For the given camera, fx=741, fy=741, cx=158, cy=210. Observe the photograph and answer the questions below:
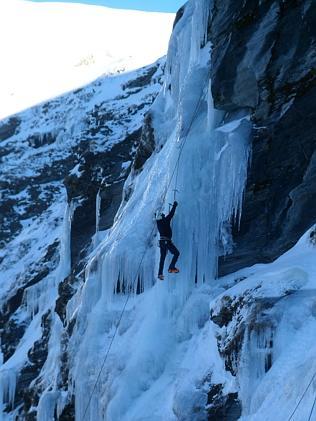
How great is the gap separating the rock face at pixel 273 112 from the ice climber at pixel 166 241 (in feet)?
2.55

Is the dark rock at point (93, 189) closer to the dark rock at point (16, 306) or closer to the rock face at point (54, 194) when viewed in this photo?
the rock face at point (54, 194)

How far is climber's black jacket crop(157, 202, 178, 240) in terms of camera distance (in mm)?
12156

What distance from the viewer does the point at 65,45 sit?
215ft

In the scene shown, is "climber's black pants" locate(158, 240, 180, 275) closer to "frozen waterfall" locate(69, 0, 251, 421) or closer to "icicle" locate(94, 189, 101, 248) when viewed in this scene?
"frozen waterfall" locate(69, 0, 251, 421)

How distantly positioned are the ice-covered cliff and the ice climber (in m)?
0.35

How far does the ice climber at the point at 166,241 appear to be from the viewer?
1216 cm

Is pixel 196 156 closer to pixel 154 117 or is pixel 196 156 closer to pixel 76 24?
pixel 154 117

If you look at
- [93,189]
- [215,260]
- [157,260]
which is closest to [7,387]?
[93,189]

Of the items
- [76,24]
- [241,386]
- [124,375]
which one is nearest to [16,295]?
[124,375]

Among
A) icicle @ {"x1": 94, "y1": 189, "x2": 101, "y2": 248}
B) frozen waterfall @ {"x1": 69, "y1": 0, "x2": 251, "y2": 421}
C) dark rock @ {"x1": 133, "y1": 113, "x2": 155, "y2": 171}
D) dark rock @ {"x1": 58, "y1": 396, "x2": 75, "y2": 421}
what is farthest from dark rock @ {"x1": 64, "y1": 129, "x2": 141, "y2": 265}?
dark rock @ {"x1": 58, "y1": 396, "x2": 75, "y2": 421}

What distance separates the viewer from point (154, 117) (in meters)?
17.1

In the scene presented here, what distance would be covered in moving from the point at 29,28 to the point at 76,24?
15.8 ft

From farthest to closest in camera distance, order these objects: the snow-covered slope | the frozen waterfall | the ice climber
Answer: the snow-covered slope < the ice climber < the frozen waterfall

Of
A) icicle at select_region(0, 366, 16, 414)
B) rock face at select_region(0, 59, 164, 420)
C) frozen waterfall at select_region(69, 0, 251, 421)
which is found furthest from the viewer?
icicle at select_region(0, 366, 16, 414)
